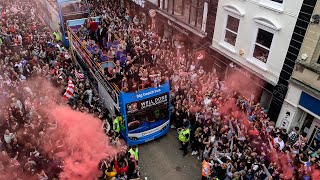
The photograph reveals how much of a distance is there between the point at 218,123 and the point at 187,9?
29.0ft

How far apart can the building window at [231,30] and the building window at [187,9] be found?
2.33m

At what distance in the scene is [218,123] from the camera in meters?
12.6

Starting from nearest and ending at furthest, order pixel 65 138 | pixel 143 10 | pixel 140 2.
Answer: pixel 65 138 < pixel 140 2 < pixel 143 10

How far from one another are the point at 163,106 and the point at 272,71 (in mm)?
5154

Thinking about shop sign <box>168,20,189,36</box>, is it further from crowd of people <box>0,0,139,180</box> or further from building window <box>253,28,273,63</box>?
crowd of people <box>0,0,139,180</box>

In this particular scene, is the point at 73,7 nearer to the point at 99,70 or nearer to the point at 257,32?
the point at 99,70

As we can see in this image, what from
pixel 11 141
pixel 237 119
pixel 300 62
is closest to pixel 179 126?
pixel 237 119

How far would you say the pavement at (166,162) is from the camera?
12.3 metres

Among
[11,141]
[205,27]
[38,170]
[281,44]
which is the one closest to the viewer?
[38,170]

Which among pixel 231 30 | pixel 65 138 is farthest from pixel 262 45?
pixel 65 138

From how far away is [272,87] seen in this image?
13.5 metres

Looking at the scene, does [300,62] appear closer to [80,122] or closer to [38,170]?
[80,122]

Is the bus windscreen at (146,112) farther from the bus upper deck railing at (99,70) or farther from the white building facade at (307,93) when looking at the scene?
the white building facade at (307,93)

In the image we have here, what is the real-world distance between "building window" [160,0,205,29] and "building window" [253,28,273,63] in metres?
4.49
